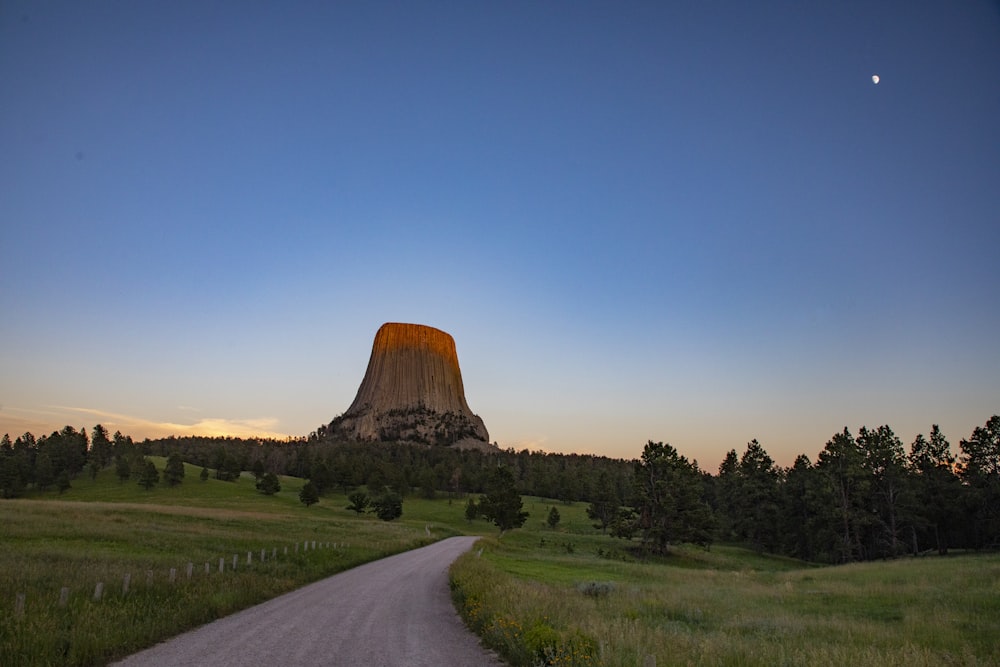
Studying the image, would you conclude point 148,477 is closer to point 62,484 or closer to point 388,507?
point 62,484

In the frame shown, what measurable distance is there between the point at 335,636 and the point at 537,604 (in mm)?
4515

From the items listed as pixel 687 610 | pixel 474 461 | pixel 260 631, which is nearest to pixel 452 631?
pixel 260 631

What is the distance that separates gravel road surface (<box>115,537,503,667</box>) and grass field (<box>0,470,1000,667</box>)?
66 centimetres

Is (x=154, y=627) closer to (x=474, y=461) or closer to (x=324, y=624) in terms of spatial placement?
(x=324, y=624)

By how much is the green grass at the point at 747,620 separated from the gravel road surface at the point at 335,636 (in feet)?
3.10

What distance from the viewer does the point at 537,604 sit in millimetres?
13000

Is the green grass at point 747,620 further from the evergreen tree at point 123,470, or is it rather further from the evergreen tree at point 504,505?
the evergreen tree at point 123,470

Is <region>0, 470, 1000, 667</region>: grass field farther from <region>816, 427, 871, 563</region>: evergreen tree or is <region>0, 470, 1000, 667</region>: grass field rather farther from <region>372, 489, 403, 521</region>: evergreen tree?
<region>372, 489, 403, 521</region>: evergreen tree

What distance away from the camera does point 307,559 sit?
88.6 ft

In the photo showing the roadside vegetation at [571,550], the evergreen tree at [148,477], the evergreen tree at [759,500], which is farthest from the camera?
the evergreen tree at [148,477]

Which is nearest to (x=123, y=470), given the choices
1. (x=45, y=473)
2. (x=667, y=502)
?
(x=45, y=473)

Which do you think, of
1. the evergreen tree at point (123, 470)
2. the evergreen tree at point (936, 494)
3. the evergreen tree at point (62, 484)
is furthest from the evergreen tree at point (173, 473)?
the evergreen tree at point (936, 494)

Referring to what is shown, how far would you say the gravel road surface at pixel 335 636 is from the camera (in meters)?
10.2

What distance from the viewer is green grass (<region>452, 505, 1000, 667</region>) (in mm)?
9570
